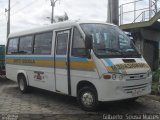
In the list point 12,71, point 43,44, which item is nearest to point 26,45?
point 43,44

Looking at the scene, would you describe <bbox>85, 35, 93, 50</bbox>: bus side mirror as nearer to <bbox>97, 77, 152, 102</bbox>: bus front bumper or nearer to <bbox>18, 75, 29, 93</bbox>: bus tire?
<bbox>97, 77, 152, 102</bbox>: bus front bumper

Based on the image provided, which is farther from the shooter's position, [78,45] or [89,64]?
[78,45]

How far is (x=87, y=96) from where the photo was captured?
322 inches

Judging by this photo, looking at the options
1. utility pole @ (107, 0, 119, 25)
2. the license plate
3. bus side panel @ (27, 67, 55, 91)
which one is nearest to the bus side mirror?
the license plate

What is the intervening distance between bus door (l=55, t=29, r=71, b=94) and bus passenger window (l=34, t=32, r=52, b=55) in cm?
50

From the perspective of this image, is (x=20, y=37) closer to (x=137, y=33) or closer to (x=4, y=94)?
(x=4, y=94)

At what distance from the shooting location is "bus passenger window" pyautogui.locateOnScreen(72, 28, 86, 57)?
8.29 m

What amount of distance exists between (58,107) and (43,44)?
8.05 feet

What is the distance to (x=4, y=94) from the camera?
451 inches

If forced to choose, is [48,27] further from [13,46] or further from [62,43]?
[13,46]

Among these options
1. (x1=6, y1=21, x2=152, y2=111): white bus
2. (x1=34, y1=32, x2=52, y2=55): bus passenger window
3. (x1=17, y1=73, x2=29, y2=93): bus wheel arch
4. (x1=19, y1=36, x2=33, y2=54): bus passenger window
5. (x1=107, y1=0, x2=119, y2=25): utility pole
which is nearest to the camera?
(x1=6, y1=21, x2=152, y2=111): white bus

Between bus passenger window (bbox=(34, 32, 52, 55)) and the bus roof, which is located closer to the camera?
the bus roof

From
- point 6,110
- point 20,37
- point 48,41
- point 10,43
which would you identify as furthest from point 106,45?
point 10,43

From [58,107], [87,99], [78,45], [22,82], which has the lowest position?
[58,107]
